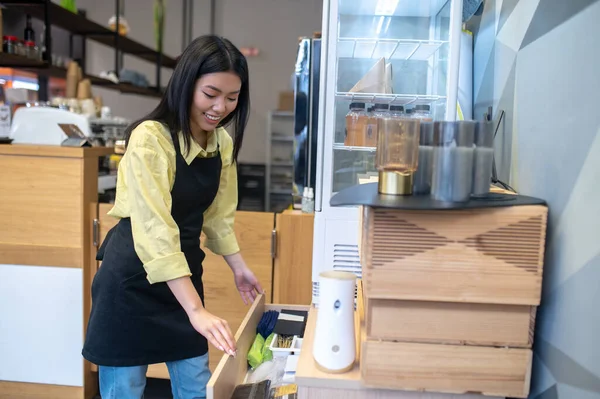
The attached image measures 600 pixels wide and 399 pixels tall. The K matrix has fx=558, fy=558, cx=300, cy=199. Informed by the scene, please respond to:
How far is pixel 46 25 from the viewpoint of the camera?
375cm

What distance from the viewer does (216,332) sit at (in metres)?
1.36

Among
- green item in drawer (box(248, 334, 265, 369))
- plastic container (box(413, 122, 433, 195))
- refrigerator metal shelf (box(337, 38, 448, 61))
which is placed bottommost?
green item in drawer (box(248, 334, 265, 369))

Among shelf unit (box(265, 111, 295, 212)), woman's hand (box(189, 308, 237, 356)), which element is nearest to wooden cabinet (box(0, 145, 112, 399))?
Result: woman's hand (box(189, 308, 237, 356))

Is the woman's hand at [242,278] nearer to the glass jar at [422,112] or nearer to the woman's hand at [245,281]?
the woman's hand at [245,281]

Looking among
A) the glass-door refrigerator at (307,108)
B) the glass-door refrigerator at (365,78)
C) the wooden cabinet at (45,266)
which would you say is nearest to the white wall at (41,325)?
the wooden cabinet at (45,266)

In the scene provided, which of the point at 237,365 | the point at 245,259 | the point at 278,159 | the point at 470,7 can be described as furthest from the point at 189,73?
the point at 278,159

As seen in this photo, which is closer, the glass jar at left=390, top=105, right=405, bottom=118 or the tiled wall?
the tiled wall

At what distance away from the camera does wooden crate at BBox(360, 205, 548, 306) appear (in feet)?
3.75

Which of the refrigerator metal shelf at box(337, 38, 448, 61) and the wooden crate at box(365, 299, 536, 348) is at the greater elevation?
the refrigerator metal shelf at box(337, 38, 448, 61)

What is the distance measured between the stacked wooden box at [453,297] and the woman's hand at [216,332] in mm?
344

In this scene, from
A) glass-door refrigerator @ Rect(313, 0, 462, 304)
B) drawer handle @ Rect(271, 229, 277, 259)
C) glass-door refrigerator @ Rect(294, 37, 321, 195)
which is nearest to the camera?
glass-door refrigerator @ Rect(313, 0, 462, 304)

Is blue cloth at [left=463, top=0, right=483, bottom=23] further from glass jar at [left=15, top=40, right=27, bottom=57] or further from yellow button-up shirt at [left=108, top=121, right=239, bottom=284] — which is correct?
glass jar at [left=15, top=40, right=27, bottom=57]

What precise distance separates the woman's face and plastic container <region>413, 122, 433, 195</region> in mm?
548

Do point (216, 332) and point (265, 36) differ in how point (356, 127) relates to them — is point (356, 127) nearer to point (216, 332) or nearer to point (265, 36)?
point (216, 332)
